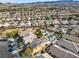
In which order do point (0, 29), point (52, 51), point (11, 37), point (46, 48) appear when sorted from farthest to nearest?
point (0, 29)
point (11, 37)
point (46, 48)
point (52, 51)

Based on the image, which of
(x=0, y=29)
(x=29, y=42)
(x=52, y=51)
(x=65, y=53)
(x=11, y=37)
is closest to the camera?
(x=65, y=53)

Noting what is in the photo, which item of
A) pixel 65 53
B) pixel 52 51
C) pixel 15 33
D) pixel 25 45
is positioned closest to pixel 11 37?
pixel 15 33

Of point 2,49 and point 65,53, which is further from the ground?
point 65,53

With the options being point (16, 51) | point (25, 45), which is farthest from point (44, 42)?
point (16, 51)

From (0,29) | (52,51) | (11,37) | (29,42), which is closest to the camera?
(52,51)

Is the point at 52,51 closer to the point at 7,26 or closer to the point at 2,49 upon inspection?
the point at 2,49

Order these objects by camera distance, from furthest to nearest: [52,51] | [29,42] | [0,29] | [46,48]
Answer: [0,29]
[29,42]
[46,48]
[52,51]

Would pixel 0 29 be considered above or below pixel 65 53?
below

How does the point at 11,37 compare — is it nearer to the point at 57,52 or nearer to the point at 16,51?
the point at 16,51

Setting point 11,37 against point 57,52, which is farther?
point 11,37
